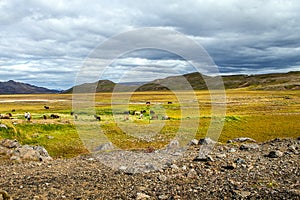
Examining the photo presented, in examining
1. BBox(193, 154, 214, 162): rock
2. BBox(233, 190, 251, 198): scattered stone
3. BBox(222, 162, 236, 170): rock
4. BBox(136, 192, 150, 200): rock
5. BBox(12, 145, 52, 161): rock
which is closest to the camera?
BBox(233, 190, 251, 198): scattered stone

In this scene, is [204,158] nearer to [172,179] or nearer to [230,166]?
[230,166]

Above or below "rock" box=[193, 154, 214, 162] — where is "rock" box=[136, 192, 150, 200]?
below

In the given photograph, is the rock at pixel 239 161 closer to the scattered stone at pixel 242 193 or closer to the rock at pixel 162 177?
the rock at pixel 162 177

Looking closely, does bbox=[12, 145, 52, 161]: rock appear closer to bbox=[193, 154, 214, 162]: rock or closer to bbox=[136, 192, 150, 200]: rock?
bbox=[193, 154, 214, 162]: rock

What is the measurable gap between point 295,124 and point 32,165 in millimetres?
44489

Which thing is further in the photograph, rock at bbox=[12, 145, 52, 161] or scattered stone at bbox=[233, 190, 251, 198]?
rock at bbox=[12, 145, 52, 161]

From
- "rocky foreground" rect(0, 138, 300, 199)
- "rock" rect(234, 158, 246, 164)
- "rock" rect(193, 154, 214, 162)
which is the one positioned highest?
"rock" rect(193, 154, 214, 162)

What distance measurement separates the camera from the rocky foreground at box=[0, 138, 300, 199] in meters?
14.9

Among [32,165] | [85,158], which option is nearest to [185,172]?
[85,158]

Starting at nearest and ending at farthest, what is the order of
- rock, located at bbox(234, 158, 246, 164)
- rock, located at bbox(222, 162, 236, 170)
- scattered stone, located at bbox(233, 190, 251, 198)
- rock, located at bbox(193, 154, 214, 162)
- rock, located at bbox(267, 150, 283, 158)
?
scattered stone, located at bbox(233, 190, 251, 198)
rock, located at bbox(222, 162, 236, 170)
rock, located at bbox(234, 158, 246, 164)
rock, located at bbox(193, 154, 214, 162)
rock, located at bbox(267, 150, 283, 158)

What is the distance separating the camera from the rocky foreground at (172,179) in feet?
48.9

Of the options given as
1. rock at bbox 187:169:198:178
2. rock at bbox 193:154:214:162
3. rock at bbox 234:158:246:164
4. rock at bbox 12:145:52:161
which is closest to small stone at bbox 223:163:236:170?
rock at bbox 234:158:246:164

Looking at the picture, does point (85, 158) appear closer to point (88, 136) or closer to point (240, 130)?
point (88, 136)

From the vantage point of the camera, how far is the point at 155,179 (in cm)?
1744
